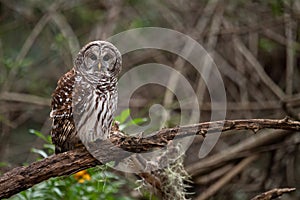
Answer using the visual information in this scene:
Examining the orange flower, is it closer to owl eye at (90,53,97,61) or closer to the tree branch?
the tree branch

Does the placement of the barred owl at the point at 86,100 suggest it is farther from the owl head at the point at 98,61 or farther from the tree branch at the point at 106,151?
the tree branch at the point at 106,151

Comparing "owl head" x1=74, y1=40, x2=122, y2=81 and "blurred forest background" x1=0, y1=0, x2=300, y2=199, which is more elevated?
"blurred forest background" x1=0, y1=0, x2=300, y2=199

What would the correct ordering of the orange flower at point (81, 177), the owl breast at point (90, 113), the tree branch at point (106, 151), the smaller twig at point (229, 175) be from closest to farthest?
the tree branch at point (106, 151), the owl breast at point (90, 113), the orange flower at point (81, 177), the smaller twig at point (229, 175)

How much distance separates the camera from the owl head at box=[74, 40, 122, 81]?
3418mm

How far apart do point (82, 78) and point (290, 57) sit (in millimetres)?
2467

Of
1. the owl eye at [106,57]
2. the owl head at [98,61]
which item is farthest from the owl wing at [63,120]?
the owl eye at [106,57]

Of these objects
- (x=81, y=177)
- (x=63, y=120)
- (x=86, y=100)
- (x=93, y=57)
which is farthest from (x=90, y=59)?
(x=81, y=177)

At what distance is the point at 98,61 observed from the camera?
3.41m

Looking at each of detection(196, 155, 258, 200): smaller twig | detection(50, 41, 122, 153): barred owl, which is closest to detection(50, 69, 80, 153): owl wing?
detection(50, 41, 122, 153): barred owl

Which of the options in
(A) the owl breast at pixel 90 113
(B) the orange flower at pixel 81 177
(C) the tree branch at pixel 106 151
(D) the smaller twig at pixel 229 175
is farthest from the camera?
(D) the smaller twig at pixel 229 175

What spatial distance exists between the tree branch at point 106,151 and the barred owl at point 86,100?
0.19 meters

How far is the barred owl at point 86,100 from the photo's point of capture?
335cm

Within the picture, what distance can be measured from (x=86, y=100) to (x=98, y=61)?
0.80 ft

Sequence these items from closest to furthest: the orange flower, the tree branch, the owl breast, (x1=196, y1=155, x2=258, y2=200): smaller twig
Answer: the tree branch < the owl breast < the orange flower < (x1=196, y1=155, x2=258, y2=200): smaller twig
